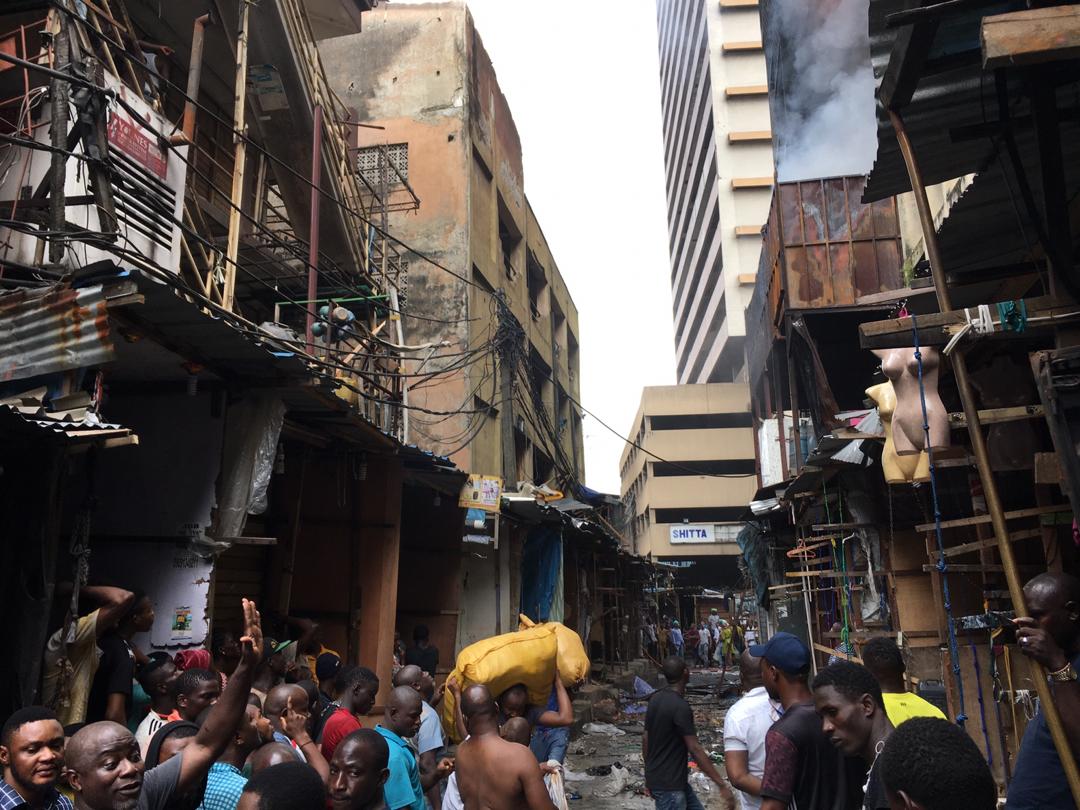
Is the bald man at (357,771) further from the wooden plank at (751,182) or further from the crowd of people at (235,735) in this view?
the wooden plank at (751,182)

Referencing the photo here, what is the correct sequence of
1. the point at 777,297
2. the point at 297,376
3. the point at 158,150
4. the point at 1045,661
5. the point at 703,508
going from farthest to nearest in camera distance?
the point at 703,508 < the point at 777,297 < the point at 158,150 < the point at 297,376 < the point at 1045,661

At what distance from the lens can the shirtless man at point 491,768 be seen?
3.92 meters

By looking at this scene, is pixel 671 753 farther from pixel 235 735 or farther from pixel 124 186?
pixel 124 186

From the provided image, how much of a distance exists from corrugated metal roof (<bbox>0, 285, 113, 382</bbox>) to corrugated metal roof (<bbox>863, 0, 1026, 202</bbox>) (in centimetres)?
→ 451

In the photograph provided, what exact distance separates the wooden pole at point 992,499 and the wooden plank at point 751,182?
48.0 metres

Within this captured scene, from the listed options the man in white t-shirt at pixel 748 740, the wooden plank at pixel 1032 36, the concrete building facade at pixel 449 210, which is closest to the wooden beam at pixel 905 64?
the wooden plank at pixel 1032 36

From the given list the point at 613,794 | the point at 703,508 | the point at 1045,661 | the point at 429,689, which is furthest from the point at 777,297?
the point at 703,508

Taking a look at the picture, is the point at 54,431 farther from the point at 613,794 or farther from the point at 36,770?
the point at 613,794

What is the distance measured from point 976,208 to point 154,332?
5.40 metres

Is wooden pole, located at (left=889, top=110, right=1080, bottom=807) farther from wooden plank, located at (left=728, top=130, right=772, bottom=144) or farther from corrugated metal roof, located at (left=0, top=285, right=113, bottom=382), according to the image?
wooden plank, located at (left=728, top=130, right=772, bottom=144)

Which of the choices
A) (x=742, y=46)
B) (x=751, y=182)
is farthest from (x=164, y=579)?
(x=742, y=46)

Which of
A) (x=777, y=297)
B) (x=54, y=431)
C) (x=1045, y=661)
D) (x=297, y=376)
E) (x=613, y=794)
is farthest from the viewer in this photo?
(x=777, y=297)

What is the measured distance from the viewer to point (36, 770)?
9.61 feet

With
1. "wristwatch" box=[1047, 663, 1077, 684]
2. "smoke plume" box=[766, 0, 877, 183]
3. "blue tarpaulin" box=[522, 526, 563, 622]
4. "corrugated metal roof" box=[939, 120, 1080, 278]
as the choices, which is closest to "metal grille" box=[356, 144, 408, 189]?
"smoke plume" box=[766, 0, 877, 183]
